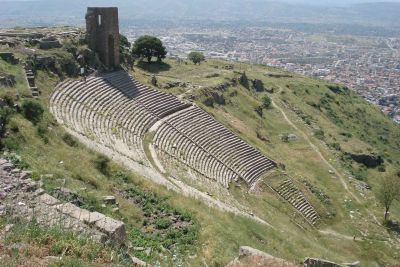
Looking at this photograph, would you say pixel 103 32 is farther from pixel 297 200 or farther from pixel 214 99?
pixel 297 200

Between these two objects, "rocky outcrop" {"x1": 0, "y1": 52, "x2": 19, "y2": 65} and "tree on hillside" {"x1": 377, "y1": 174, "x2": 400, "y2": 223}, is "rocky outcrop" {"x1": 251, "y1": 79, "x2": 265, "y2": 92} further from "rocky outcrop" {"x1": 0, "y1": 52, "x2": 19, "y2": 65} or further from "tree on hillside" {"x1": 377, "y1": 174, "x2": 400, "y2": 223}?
"rocky outcrop" {"x1": 0, "y1": 52, "x2": 19, "y2": 65}

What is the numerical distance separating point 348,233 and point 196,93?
18124 millimetres

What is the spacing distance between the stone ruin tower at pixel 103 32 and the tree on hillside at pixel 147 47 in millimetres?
10880

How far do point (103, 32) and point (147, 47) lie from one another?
12015 millimetres

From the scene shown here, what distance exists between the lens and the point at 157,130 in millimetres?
32094

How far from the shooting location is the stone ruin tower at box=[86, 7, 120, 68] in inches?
1540

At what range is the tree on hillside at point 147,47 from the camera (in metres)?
50.8

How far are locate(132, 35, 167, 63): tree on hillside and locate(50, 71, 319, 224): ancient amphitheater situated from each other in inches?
511

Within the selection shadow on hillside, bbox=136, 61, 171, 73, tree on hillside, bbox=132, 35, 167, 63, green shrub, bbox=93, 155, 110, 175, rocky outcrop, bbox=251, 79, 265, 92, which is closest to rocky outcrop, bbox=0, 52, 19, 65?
green shrub, bbox=93, 155, 110, 175

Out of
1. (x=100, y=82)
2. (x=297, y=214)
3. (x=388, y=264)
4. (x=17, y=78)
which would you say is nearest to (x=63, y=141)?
(x=17, y=78)

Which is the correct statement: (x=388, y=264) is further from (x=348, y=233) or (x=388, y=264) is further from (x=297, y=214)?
(x=297, y=214)

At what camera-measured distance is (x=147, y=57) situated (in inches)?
2069

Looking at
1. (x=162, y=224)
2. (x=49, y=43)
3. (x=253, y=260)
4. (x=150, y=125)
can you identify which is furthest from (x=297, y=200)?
(x=253, y=260)

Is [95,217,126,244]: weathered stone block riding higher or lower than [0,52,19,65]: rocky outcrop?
higher
